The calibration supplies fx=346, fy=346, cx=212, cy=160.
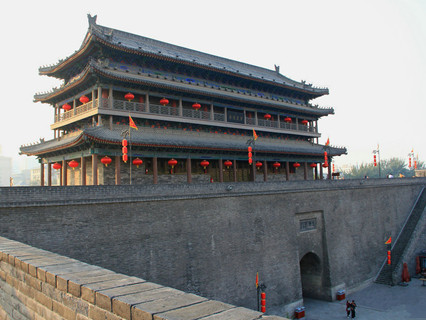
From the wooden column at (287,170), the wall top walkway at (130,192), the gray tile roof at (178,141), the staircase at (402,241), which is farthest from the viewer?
the wooden column at (287,170)

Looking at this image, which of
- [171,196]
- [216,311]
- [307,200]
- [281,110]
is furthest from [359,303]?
[216,311]

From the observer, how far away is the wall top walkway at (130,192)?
1063 centimetres

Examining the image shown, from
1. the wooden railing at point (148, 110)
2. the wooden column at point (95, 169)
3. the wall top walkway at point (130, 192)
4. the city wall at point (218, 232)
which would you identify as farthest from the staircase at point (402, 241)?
the wooden column at point (95, 169)

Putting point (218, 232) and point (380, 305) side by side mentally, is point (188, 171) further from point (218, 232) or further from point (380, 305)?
point (380, 305)

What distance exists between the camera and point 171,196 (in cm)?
1381

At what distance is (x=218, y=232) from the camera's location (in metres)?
15.0

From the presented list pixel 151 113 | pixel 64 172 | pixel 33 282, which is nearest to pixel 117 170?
pixel 151 113

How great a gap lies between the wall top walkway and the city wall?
0.11 feet

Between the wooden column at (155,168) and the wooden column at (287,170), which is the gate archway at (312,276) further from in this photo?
the wooden column at (155,168)

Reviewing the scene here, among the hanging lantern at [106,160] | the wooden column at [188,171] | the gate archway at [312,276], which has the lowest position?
the gate archway at [312,276]

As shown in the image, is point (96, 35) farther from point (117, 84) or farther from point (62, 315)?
point (62, 315)

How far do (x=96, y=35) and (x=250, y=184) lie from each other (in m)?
10.7

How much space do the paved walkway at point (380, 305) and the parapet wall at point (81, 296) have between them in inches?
581

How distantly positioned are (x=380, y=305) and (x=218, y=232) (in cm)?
1085
